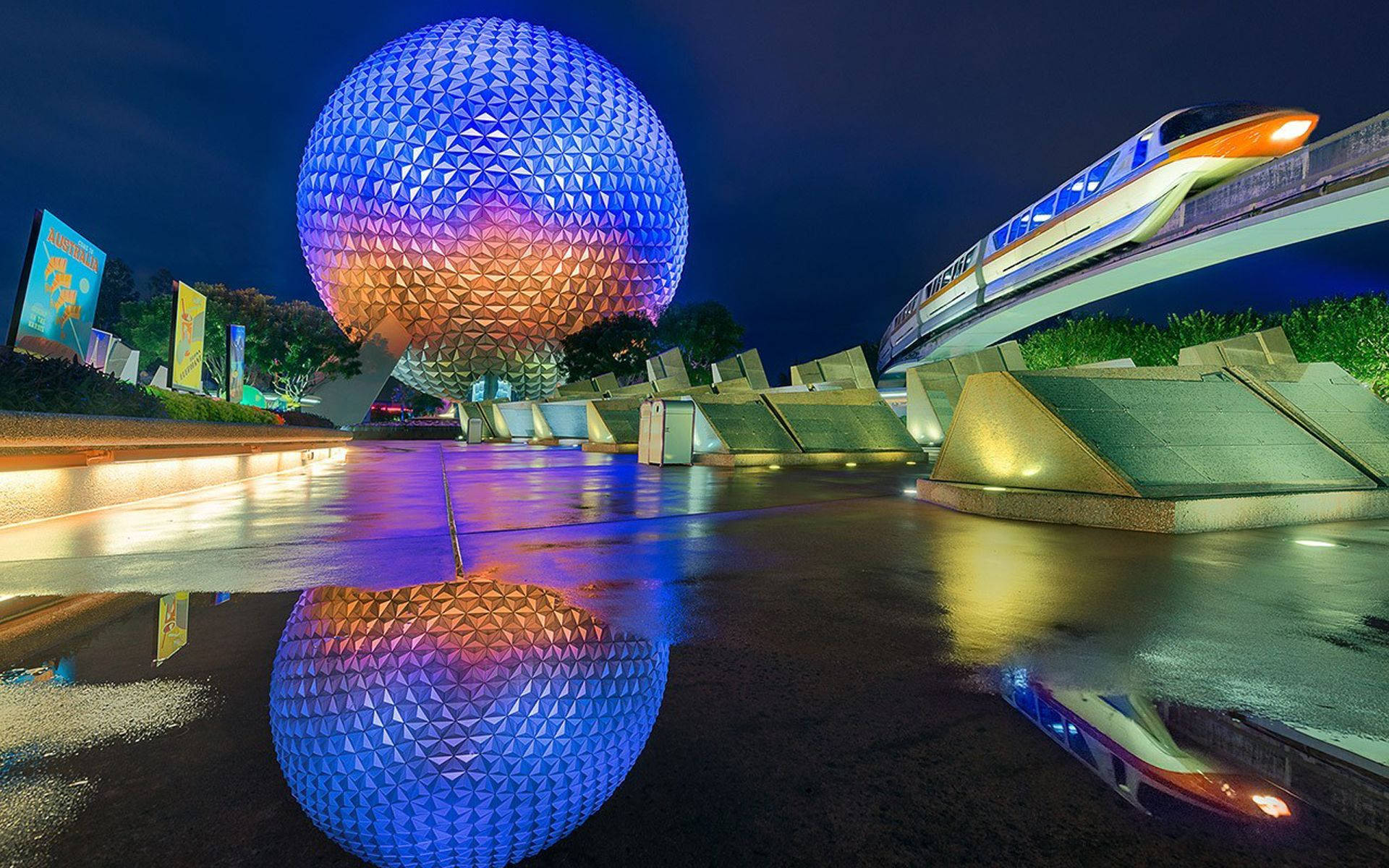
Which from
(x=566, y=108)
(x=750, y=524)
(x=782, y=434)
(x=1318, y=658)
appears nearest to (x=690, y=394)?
(x=782, y=434)

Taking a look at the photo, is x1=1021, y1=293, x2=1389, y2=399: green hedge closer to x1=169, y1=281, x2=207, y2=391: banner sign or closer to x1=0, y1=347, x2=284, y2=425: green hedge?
x1=0, y1=347, x2=284, y2=425: green hedge

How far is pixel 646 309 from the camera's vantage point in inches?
2010

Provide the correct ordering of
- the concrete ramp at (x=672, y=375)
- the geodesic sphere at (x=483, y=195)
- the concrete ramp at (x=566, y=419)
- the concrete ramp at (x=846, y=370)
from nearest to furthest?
1. the concrete ramp at (x=846, y=370)
2. the concrete ramp at (x=672, y=375)
3. the concrete ramp at (x=566, y=419)
4. the geodesic sphere at (x=483, y=195)

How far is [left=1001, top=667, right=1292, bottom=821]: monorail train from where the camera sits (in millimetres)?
1673

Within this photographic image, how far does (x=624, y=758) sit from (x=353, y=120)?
5019 centimetres

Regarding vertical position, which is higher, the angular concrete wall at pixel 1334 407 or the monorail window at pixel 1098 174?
the monorail window at pixel 1098 174

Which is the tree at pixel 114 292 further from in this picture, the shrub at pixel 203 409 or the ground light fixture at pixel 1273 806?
the ground light fixture at pixel 1273 806

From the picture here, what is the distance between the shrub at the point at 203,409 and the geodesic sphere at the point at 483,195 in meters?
27.4

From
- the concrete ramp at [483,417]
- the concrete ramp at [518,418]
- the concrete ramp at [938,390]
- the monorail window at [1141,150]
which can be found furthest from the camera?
the concrete ramp at [483,417]

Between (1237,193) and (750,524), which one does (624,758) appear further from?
(1237,193)

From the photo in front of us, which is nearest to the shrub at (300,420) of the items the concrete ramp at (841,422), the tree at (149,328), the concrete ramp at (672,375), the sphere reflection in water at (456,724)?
the concrete ramp at (672,375)

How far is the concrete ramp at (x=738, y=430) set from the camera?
53.2ft

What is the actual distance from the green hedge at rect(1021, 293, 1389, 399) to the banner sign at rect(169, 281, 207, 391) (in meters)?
30.2

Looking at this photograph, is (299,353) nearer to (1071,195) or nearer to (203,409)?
(203,409)
